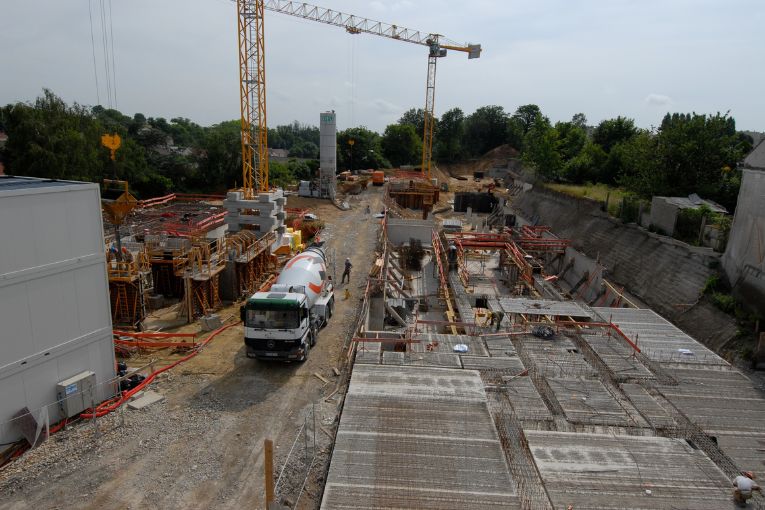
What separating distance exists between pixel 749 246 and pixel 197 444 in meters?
22.1

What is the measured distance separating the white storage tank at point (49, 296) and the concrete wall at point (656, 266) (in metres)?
21.6

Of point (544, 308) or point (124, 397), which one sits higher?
point (544, 308)

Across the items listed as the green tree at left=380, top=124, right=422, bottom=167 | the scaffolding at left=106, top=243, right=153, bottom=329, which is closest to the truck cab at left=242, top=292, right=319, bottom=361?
the scaffolding at left=106, top=243, right=153, bottom=329

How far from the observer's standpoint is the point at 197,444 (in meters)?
11.8

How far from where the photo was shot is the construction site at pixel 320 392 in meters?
9.62

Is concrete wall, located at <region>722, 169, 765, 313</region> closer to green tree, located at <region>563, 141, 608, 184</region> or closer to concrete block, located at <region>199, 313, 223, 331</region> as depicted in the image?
concrete block, located at <region>199, 313, 223, 331</region>

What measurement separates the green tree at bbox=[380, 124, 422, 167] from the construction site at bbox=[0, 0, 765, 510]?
63485mm

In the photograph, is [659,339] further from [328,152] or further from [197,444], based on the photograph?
[328,152]

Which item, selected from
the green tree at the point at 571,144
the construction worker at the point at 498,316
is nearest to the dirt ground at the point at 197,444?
the construction worker at the point at 498,316

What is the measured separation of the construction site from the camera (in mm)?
9625

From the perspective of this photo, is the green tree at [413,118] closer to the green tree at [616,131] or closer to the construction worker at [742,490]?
the green tree at [616,131]

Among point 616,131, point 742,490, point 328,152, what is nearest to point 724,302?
point 742,490

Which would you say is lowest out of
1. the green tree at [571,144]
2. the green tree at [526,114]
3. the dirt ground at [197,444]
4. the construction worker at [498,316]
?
the dirt ground at [197,444]

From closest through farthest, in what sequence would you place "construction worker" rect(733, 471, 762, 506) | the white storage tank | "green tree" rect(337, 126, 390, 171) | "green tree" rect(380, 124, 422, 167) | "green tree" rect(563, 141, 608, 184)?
"construction worker" rect(733, 471, 762, 506)
the white storage tank
"green tree" rect(563, 141, 608, 184)
"green tree" rect(337, 126, 390, 171)
"green tree" rect(380, 124, 422, 167)
